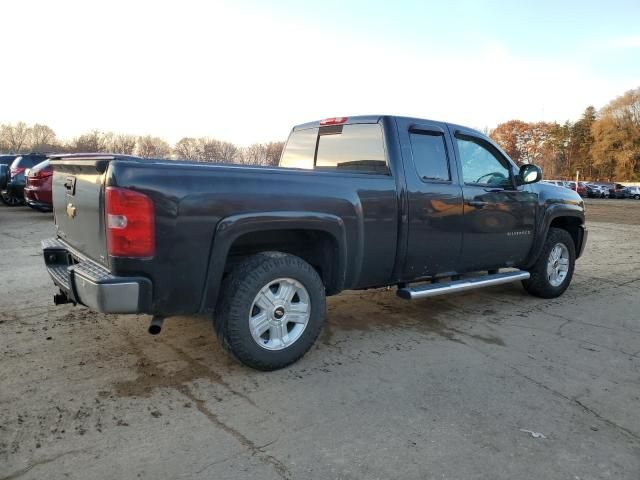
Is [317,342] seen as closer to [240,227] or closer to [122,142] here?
[240,227]

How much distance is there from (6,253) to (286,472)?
7.16m

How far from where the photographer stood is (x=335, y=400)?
3.21 m

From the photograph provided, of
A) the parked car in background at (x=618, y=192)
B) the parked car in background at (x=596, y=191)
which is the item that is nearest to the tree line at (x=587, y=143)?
the parked car in background at (x=618, y=192)

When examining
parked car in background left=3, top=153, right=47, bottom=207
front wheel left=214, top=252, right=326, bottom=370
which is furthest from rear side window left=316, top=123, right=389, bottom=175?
parked car in background left=3, top=153, right=47, bottom=207

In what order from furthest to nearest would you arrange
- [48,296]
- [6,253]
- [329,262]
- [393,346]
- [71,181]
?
[6,253] < [48,296] < [393,346] < [329,262] < [71,181]

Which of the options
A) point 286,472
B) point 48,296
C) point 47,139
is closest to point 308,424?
point 286,472

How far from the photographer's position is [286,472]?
2434mm

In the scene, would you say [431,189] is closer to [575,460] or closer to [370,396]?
[370,396]

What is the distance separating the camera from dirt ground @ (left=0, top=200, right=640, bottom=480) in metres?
2.52

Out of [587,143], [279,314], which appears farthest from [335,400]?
[587,143]

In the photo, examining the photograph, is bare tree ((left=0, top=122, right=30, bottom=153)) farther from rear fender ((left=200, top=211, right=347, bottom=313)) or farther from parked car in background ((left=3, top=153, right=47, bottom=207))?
rear fender ((left=200, top=211, right=347, bottom=313))

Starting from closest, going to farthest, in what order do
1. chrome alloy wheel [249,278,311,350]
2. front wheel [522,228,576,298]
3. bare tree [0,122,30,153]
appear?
chrome alloy wheel [249,278,311,350] → front wheel [522,228,576,298] → bare tree [0,122,30,153]

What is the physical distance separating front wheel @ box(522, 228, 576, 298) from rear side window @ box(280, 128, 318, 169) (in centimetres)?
300

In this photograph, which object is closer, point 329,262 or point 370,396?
point 370,396
